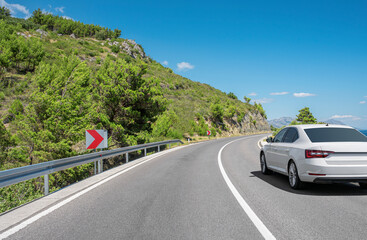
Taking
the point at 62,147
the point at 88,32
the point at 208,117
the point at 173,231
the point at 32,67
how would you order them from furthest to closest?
the point at 88,32 < the point at 208,117 < the point at 32,67 < the point at 62,147 < the point at 173,231

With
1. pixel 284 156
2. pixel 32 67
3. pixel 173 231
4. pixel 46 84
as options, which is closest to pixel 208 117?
pixel 32 67

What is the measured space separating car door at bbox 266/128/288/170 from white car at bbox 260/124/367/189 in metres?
0.45

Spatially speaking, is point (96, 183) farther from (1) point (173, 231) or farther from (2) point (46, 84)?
(2) point (46, 84)

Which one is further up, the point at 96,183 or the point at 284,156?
the point at 284,156

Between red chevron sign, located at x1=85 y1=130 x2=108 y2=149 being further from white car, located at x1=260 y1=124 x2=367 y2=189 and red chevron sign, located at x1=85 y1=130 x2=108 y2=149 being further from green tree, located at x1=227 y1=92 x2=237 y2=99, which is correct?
green tree, located at x1=227 y1=92 x2=237 y2=99

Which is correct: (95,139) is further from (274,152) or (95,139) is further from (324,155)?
(324,155)

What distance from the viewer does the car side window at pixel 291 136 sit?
23.7 feet

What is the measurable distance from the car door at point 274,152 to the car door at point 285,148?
0.31 ft

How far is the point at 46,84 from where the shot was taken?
16781 millimetres

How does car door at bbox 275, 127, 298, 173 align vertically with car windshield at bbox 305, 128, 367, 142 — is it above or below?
below

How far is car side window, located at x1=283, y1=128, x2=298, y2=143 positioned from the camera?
723cm

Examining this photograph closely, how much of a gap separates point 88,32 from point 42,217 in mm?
92455

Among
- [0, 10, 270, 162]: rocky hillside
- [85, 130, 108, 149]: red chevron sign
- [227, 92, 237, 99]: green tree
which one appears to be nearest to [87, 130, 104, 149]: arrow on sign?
[85, 130, 108, 149]: red chevron sign

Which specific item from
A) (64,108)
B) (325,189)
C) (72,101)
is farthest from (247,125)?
(325,189)
